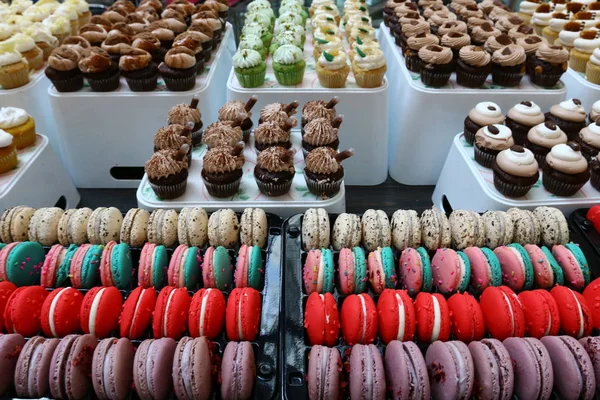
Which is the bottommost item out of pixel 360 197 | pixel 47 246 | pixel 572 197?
pixel 360 197

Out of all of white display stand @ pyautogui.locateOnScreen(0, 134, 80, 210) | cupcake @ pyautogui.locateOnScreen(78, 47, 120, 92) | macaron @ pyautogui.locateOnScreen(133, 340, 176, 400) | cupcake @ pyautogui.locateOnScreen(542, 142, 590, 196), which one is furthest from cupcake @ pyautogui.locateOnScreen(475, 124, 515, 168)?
white display stand @ pyautogui.locateOnScreen(0, 134, 80, 210)

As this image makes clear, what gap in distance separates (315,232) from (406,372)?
25.3 inches

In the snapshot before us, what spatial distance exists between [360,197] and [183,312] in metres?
1.77

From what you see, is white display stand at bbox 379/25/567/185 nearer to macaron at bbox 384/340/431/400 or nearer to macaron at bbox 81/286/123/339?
macaron at bbox 384/340/431/400

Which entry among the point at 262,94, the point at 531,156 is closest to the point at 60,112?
the point at 262,94

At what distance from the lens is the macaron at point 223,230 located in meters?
1.81

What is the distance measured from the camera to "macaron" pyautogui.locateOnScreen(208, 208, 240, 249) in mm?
1812

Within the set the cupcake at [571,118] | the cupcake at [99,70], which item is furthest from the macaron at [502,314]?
the cupcake at [99,70]

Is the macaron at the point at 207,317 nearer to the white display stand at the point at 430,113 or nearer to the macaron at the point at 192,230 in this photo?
the macaron at the point at 192,230

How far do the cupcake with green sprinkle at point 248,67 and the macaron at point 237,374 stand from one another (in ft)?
6.06

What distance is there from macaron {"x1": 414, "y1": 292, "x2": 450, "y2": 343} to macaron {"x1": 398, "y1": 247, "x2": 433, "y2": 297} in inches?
4.2

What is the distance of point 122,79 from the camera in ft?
9.99

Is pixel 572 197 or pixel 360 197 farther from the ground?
pixel 572 197

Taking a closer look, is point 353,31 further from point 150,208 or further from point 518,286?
point 518,286
